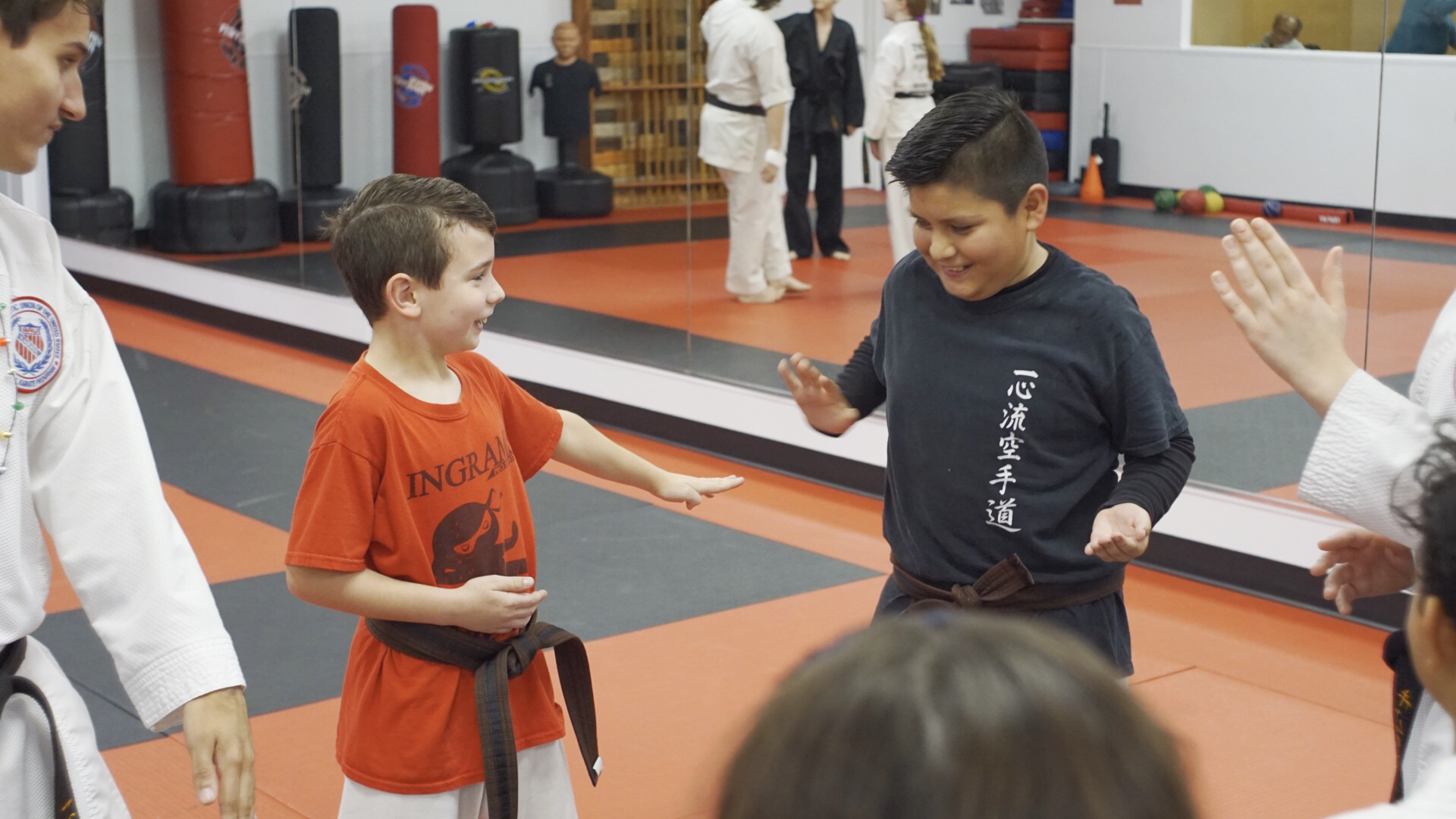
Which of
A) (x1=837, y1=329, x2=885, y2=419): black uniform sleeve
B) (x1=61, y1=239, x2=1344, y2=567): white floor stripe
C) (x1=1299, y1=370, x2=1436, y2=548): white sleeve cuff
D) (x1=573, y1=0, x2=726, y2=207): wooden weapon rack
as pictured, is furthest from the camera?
(x1=573, y1=0, x2=726, y2=207): wooden weapon rack

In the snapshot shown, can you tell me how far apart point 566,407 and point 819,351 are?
122 cm

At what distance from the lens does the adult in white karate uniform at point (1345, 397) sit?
137 cm

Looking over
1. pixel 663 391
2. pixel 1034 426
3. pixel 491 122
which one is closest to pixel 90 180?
pixel 491 122

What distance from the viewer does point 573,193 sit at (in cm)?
736

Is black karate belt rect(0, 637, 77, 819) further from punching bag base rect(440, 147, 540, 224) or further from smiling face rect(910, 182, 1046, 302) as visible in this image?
punching bag base rect(440, 147, 540, 224)

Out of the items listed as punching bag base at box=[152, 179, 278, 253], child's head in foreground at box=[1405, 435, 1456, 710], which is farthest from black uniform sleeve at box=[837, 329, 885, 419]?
punching bag base at box=[152, 179, 278, 253]

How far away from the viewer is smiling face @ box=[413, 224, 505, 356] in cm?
205

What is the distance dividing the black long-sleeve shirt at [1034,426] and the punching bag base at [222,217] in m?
7.27

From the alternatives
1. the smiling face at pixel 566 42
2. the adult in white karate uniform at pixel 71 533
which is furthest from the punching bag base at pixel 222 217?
the adult in white karate uniform at pixel 71 533

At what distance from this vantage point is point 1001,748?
62 centimetres

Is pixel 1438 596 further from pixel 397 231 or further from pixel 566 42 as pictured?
pixel 566 42

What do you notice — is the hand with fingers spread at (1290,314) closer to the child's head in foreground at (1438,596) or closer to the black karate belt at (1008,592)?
the child's head in foreground at (1438,596)

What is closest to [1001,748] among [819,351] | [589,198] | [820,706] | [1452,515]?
[820,706]

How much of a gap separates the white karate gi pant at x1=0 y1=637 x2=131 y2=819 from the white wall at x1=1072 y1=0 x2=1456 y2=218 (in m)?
3.35
